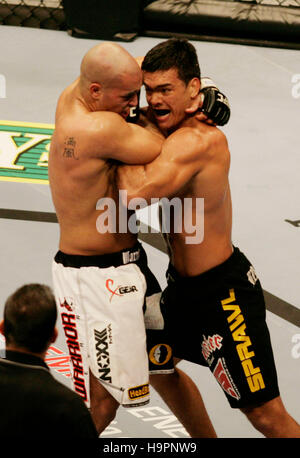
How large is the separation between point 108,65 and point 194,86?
14.4 inches

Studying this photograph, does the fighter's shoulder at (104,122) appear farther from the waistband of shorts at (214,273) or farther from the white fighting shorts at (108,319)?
the waistband of shorts at (214,273)

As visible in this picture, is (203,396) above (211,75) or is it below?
below

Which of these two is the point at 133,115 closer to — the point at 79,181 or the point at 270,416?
the point at 79,181

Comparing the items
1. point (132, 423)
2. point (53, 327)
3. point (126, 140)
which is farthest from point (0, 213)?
point (53, 327)

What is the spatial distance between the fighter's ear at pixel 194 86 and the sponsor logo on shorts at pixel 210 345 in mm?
916

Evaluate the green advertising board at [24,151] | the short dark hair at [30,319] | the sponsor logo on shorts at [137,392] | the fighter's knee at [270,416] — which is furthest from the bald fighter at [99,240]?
the green advertising board at [24,151]

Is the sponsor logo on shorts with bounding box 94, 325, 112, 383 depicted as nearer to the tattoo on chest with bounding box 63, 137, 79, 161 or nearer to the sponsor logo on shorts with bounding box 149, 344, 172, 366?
the sponsor logo on shorts with bounding box 149, 344, 172, 366

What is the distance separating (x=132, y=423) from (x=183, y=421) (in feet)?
0.87

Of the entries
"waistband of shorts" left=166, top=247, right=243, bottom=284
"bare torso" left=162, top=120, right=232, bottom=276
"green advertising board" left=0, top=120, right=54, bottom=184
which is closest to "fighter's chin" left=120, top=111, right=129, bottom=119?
"bare torso" left=162, top=120, right=232, bottom=276

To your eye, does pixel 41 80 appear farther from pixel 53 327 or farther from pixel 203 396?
pixel 53 327

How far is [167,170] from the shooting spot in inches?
116

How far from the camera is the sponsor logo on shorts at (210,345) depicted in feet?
10.4

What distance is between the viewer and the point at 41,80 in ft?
23.0

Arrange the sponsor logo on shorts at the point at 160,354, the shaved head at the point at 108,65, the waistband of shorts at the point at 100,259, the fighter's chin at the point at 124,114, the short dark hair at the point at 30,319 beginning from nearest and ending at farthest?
the short dark hair at the point at 30,319 → the shaved head at the point at 108,65 → the fighter's chin at the point at 124,114 → the waistband of shorts at the point at 100,259 → the sponsor logo on shorts at the point at 160,354
